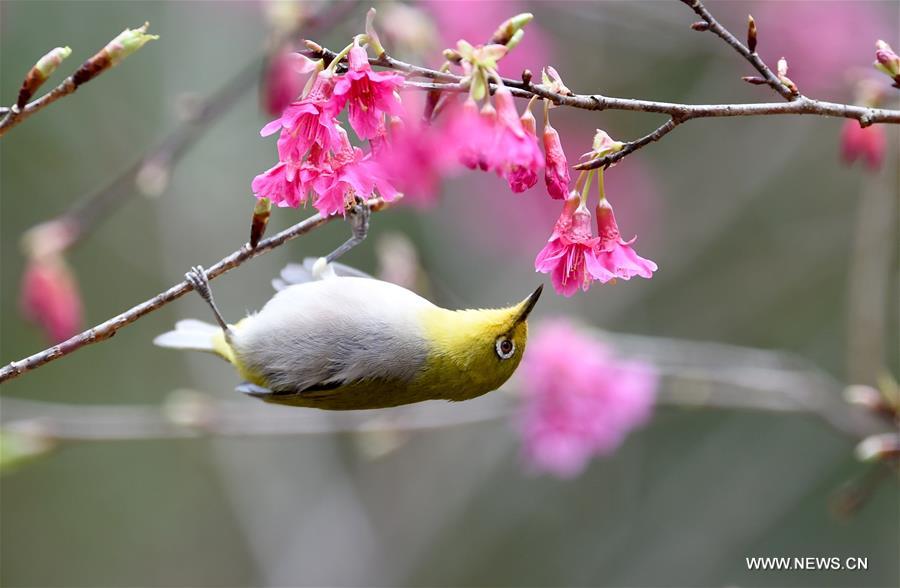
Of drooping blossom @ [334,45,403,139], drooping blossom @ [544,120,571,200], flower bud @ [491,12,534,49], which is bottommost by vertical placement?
drooping blossom @ [544,120,571,200]

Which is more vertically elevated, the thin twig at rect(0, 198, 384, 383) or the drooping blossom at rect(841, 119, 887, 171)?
the thin twig at rect(0, 198, 384, 383)

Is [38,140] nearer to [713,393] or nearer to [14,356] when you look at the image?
[14,356]

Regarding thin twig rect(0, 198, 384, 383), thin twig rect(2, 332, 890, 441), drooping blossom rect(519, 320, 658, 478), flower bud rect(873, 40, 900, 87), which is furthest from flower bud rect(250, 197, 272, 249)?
drooping blossom rect(519, 320, 658, 478)

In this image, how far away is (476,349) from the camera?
271 centimetres

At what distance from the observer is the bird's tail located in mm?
3002

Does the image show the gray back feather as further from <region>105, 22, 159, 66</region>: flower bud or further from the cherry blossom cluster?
<region>105, 22, 159, 66</region>: flower bud

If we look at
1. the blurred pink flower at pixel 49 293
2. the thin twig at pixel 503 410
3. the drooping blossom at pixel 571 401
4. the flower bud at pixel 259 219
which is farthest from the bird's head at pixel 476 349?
the blurred pink flower at pixel 49 293

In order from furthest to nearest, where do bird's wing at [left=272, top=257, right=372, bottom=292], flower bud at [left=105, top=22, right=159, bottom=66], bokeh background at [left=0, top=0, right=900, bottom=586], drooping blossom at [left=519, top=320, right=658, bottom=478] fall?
bokeh background at [left=0, top=0, right=900, bottom=586]
drooping blossom at [left=519, top=320, right=658, bottom=478]
bird's wing at [left=272, top=257, right=372, bottom=292]
flower bud at [left=105, top=22, right=159, bottom=66]

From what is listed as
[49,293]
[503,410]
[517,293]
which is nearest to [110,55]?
[49,293]

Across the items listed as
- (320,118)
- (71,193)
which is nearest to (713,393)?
(320,118)

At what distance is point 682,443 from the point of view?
6.98 meters

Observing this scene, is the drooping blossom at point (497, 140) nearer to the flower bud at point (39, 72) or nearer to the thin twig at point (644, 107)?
the thin twig at point (644, 107)

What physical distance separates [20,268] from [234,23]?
9.09ft

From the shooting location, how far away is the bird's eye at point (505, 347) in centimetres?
269
